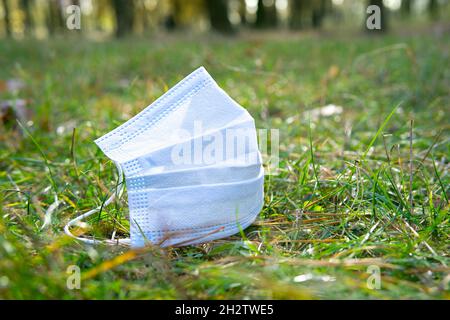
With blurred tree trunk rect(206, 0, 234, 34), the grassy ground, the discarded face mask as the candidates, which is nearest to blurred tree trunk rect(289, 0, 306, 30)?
blurred tree trunk rect(206, 0, 234, 34)

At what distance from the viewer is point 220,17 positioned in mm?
10414

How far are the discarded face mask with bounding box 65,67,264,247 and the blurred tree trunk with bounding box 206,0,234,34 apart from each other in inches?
361

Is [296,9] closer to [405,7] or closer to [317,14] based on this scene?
[317,14]

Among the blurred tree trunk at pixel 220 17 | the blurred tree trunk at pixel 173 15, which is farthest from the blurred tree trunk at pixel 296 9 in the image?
the blurred tree trunk at pixel 220 17

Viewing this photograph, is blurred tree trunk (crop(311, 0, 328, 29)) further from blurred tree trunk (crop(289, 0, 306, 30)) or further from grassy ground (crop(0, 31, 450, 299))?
grassy ground (crop(0, 31, 450, 299))

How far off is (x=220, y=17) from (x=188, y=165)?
9.73 metres

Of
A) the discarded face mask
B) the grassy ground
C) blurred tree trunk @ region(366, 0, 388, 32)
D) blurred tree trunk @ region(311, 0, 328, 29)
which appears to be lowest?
the grassy ground

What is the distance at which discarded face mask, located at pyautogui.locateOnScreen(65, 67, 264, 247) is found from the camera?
1.20 metres

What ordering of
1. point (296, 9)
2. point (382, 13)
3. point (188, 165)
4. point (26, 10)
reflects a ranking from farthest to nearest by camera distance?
point (296, 9) < point (26, 10) < point (382, 13) < point (188, 165)

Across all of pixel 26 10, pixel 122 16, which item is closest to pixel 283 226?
pixel 122 16
